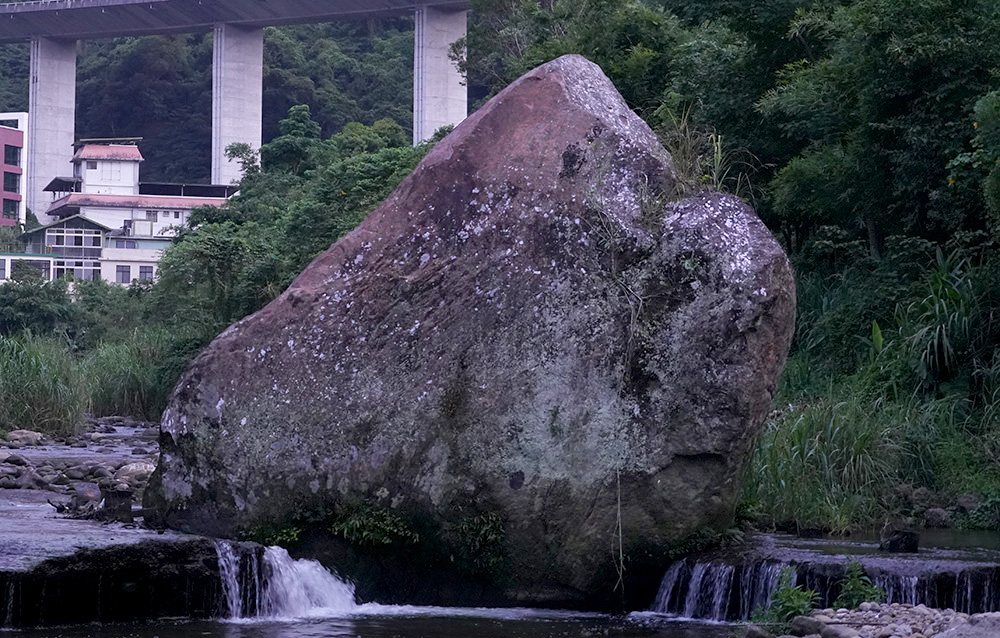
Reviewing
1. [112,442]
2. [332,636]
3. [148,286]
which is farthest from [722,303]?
[148,286]

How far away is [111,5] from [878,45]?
1989 inches

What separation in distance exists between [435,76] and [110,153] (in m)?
19.0

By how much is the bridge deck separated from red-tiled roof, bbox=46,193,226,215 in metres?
7.94

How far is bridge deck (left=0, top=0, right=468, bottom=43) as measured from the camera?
54.3 metres

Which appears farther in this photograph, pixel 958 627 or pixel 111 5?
pixel 111 5

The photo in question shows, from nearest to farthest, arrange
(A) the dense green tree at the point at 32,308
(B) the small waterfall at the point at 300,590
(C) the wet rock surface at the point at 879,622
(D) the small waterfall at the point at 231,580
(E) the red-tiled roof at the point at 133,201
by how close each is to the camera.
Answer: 1. (C) the wet rock surface at the point at 879,622
2. (D) the small waterfall at the point at 231,580
3. (B) the small waterfall at the point at 300,590
4. (A) the dense green tree at the point at 32,308
5. (E) the red-tiled roof at the point at 133,201

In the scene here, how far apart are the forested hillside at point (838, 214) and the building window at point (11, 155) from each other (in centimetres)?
3781

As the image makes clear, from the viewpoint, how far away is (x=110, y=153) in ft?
198

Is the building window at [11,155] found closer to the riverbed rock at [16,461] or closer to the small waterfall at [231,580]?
the riverbed rock at [16,461]

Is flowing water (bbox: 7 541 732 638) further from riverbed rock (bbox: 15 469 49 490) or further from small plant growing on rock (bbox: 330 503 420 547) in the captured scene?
riverbed rock (bbox: 15 469 49 490)

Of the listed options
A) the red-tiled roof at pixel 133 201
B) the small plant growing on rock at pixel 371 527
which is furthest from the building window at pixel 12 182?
the small plant growing on rock at pixel 371 527

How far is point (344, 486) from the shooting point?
29.2 feet

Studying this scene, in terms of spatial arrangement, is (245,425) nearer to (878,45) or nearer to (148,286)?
(878,45)

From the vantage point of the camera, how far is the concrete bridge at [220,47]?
167 ft
